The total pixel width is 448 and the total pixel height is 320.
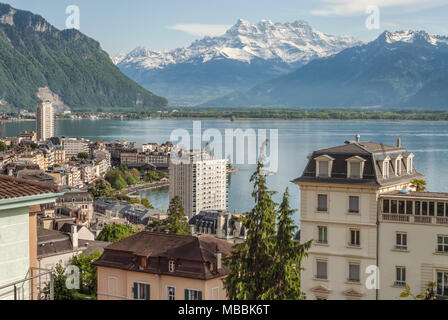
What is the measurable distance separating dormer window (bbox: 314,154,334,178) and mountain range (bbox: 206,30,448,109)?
13967cm

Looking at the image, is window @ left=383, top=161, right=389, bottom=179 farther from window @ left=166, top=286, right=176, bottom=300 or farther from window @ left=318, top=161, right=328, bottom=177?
window @ left=166, top=286, right=176, bottom=300

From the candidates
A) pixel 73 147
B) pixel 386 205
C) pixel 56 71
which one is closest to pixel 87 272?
pixel 386 205

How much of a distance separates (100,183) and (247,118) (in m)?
67.8

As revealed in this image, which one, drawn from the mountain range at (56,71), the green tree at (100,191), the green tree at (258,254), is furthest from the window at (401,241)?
the mountain range at (56,71)

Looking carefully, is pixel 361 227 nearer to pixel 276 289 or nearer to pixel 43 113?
pixel 276 289

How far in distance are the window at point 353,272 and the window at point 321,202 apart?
572 millimetres

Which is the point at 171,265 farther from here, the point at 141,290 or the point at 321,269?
the point at 321,269

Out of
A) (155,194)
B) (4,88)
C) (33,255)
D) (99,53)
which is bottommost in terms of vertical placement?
(155,194)

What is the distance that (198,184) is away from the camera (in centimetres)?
2833

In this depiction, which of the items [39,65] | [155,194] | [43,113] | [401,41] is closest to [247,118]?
[43,113]

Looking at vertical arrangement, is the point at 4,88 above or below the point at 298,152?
above

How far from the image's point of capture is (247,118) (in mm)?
95938

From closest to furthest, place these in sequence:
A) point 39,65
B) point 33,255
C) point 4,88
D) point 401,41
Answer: point 33,255, point 4,88, point 39,65, point 401,41

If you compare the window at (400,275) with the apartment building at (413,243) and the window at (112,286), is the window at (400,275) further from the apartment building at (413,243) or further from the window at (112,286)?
the window at (112,286)
